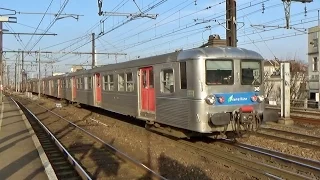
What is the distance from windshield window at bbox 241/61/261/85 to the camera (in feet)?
36.9

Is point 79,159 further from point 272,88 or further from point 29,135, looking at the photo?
point 272,88

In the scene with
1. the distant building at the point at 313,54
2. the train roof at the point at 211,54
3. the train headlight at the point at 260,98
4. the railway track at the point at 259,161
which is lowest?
the railway track at the point at 259,161

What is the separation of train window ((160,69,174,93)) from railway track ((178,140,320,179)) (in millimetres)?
1731

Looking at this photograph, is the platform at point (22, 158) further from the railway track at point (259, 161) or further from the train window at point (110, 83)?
the train window at point (110, 83)

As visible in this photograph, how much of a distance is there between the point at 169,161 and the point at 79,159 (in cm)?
248

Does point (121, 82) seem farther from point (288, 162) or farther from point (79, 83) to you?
point (79, 83)

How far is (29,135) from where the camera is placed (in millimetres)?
13859

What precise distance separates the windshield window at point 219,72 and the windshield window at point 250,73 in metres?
0.44

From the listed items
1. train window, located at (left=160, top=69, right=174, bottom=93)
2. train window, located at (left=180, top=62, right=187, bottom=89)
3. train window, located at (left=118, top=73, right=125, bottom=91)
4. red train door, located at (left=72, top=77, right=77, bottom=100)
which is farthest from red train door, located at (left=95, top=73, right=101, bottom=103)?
train window, located at (left=180, top=62, right=187, bottom=89)

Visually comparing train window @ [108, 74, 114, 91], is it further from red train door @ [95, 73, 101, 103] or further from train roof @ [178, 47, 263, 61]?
train roof @ [178, 47, 263, 61]

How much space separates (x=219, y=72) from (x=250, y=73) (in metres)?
1.11

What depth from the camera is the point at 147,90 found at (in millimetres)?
13719

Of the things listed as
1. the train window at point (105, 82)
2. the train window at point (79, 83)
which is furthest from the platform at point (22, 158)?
the train window at point (79, 83)

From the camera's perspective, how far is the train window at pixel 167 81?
11.8 meters
